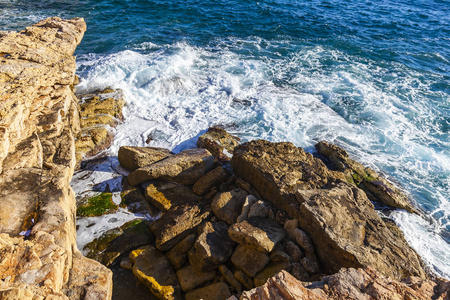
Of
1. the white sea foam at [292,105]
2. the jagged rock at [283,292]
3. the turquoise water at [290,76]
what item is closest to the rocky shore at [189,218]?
the jagged rock at [283,292]

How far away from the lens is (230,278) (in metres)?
6.42

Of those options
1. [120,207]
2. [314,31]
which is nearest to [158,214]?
[120,207]

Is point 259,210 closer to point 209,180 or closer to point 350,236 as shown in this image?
point 209,180

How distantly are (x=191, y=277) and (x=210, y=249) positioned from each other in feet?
2.51

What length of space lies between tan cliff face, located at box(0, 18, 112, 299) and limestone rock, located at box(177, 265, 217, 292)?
1825 mm

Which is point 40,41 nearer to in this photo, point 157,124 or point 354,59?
point 157,124

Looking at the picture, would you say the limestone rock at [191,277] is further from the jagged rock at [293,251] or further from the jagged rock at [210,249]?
the jagged rock at [293,251]

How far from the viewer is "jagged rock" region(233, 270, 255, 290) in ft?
20.5

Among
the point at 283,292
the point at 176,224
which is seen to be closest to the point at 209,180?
the point at 176,224

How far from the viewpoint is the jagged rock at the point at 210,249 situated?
6516 mm

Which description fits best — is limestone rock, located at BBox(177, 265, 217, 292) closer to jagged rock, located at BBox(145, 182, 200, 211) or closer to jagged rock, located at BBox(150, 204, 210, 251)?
jagged rock, located at BBox(150, 204, 210, 251)

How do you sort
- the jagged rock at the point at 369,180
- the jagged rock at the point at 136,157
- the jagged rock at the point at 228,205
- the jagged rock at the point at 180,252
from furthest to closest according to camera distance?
the jagged rock at the point at 136,157 < the jagged rock at the point at 369,180 < the jagged rock at the point at 228,205 < the jagged rock at the point at 180,252

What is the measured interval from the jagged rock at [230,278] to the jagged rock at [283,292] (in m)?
1.88

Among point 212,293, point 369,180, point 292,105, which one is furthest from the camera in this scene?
point 292,105
